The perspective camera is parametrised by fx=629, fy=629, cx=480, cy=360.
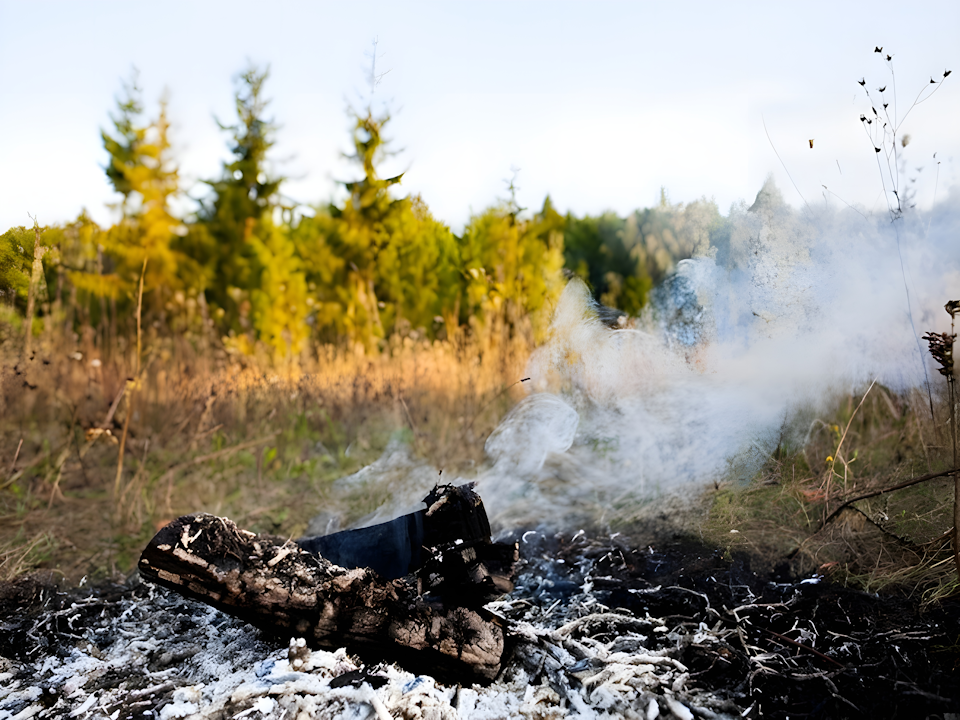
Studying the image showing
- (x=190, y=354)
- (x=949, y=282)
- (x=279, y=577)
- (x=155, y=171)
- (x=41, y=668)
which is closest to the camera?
(x=279, y=577)

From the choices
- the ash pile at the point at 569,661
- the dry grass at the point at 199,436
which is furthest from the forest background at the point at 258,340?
the ash pile at the point at 569,661

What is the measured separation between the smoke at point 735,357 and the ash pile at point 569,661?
0.89 m

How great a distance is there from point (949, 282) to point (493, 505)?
2.50 metres

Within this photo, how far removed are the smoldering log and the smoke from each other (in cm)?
146

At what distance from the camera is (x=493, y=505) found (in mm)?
3777

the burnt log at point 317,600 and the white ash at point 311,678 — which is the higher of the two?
the burnt log at point 317,600

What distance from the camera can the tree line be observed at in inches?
209

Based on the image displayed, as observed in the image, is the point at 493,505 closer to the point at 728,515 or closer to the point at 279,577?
the point at 728,515

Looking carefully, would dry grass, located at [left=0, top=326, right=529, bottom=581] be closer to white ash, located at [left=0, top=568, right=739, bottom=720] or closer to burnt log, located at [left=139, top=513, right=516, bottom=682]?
white ash, located at [left=0, top=568, right=739, bottom=720]

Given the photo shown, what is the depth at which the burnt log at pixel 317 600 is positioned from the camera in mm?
1894

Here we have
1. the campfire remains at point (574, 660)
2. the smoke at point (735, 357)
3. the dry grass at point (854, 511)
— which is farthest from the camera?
the smoke at point (735, 357)

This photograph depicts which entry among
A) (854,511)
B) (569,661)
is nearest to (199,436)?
(569,661)

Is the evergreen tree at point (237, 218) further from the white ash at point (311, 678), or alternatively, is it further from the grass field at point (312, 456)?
the white ash at point (311, 678)

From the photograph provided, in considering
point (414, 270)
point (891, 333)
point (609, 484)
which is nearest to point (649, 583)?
point (609, 484)
